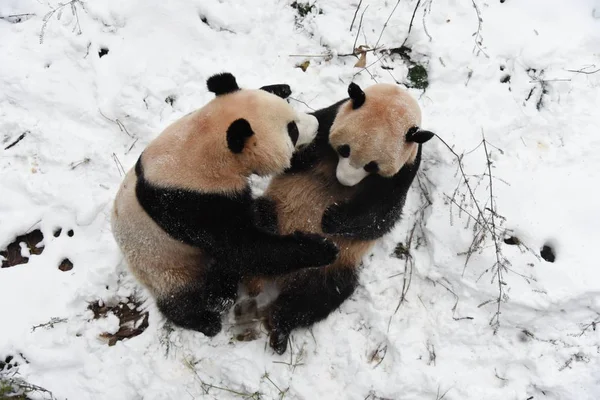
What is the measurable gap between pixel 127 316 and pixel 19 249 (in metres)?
1.20

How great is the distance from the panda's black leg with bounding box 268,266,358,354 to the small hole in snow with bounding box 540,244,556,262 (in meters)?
1.71

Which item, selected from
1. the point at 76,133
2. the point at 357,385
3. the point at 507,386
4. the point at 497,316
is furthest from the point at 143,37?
the point at 507,386

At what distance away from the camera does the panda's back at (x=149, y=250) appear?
353cm

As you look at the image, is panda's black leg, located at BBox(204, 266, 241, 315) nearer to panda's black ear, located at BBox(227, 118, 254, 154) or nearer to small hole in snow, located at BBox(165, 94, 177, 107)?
panda's black ear, located at BBox(227, 118, 254, 154)

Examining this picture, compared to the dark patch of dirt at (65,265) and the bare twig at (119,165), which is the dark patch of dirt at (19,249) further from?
the bare twig at (119,165)

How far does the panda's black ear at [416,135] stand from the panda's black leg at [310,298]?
122 centimetres

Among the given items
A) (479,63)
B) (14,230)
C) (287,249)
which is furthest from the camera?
(479,63)

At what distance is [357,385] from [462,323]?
1.04 m

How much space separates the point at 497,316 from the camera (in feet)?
13.6

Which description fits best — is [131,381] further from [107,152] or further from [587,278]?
[587,278]

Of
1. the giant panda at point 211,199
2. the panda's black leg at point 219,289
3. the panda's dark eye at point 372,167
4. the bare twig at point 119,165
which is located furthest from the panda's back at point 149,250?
the panda's dark eye at point 372,167

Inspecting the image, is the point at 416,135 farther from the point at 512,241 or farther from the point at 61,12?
the point at 61,12

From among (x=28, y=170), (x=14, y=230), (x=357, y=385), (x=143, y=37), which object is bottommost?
(x=357, y=385)

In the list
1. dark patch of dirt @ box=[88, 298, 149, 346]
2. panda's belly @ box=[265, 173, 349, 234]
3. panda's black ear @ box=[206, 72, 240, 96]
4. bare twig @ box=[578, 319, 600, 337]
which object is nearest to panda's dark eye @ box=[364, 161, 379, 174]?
panda's belly @ box=[265, 173, 349, 234]
